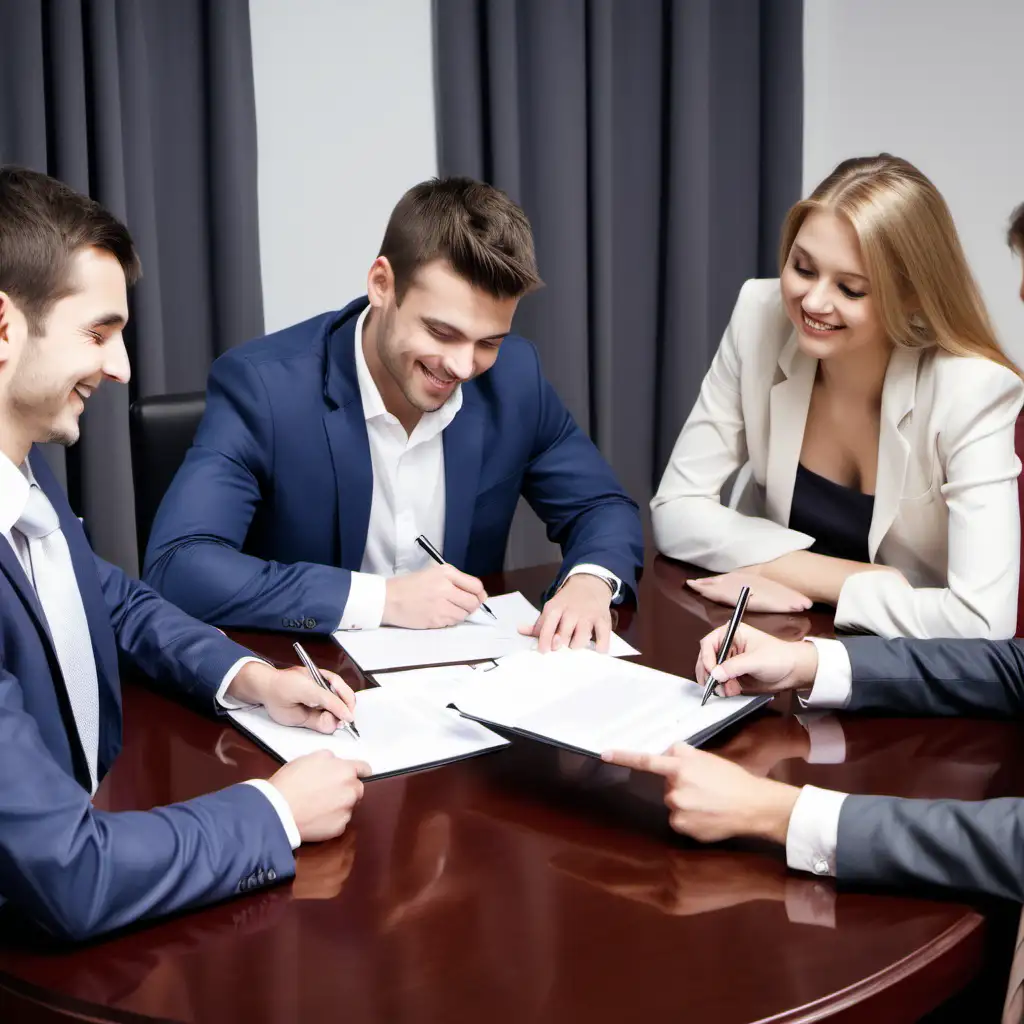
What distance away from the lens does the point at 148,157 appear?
265cm

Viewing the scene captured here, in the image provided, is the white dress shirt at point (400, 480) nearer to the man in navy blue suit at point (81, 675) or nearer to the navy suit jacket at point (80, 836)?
the man in navy blue suit at point (81, 675)

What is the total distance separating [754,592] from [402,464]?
2.17 ft

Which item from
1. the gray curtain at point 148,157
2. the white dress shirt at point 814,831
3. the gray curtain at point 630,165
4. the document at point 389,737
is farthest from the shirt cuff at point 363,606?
the gray curtain at point 630,165

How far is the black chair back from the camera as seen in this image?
211 cm

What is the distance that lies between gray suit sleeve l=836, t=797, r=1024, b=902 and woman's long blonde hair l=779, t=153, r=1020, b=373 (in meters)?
1.06

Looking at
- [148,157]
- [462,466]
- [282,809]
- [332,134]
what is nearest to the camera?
[282,809]

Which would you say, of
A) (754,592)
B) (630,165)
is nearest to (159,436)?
(754,592)

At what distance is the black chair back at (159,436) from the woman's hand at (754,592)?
0.95m

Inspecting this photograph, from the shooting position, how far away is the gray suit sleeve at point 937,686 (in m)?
1.40

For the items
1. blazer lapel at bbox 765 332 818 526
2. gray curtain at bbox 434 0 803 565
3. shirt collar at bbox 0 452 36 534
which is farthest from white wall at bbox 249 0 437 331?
shirt collar at bbox 0 452 36 534

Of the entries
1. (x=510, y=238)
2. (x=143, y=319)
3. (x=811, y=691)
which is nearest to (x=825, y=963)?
(x=811, y=691)

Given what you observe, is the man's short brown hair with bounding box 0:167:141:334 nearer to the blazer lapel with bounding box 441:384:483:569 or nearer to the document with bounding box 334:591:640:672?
the document with bounding box 334:591:640:672

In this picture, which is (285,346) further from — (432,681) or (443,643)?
(432,681)

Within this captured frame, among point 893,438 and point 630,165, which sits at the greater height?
point 630,165
